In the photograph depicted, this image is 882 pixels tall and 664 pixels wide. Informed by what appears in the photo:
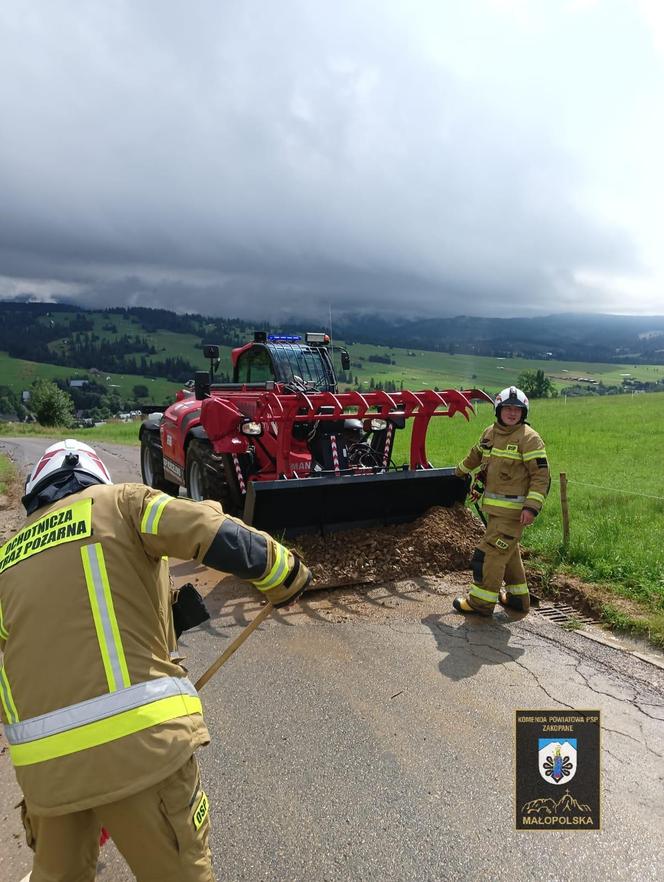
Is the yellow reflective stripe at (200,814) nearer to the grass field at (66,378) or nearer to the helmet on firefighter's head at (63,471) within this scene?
the helmet on firefighter's head at (63,471)

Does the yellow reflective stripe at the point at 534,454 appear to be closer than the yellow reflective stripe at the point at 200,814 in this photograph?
No

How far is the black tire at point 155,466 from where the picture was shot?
1043cm

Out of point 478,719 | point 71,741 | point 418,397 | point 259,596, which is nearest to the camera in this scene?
point 71,741

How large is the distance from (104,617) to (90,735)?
33 cm

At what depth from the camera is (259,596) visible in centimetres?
547

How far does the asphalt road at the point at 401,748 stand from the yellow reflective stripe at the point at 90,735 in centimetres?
121

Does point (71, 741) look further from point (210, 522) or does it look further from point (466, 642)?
point (466, 642)

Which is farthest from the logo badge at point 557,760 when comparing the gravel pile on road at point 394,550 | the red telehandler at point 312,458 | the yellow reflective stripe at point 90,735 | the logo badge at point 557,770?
the red telehandler at point 312,458

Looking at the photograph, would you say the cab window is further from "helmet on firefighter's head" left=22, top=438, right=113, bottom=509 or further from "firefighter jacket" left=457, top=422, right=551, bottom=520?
"helmet on firefighter's head" left=22, top=438, right=113, bottom=509

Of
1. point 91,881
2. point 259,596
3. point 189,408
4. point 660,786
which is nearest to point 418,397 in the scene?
point 259,596

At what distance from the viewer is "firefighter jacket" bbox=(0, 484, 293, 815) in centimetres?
168

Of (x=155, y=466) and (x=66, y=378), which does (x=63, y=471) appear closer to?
(x=155, y=466)

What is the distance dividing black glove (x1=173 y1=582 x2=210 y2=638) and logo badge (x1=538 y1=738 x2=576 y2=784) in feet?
6.75

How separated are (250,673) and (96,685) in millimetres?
2522
